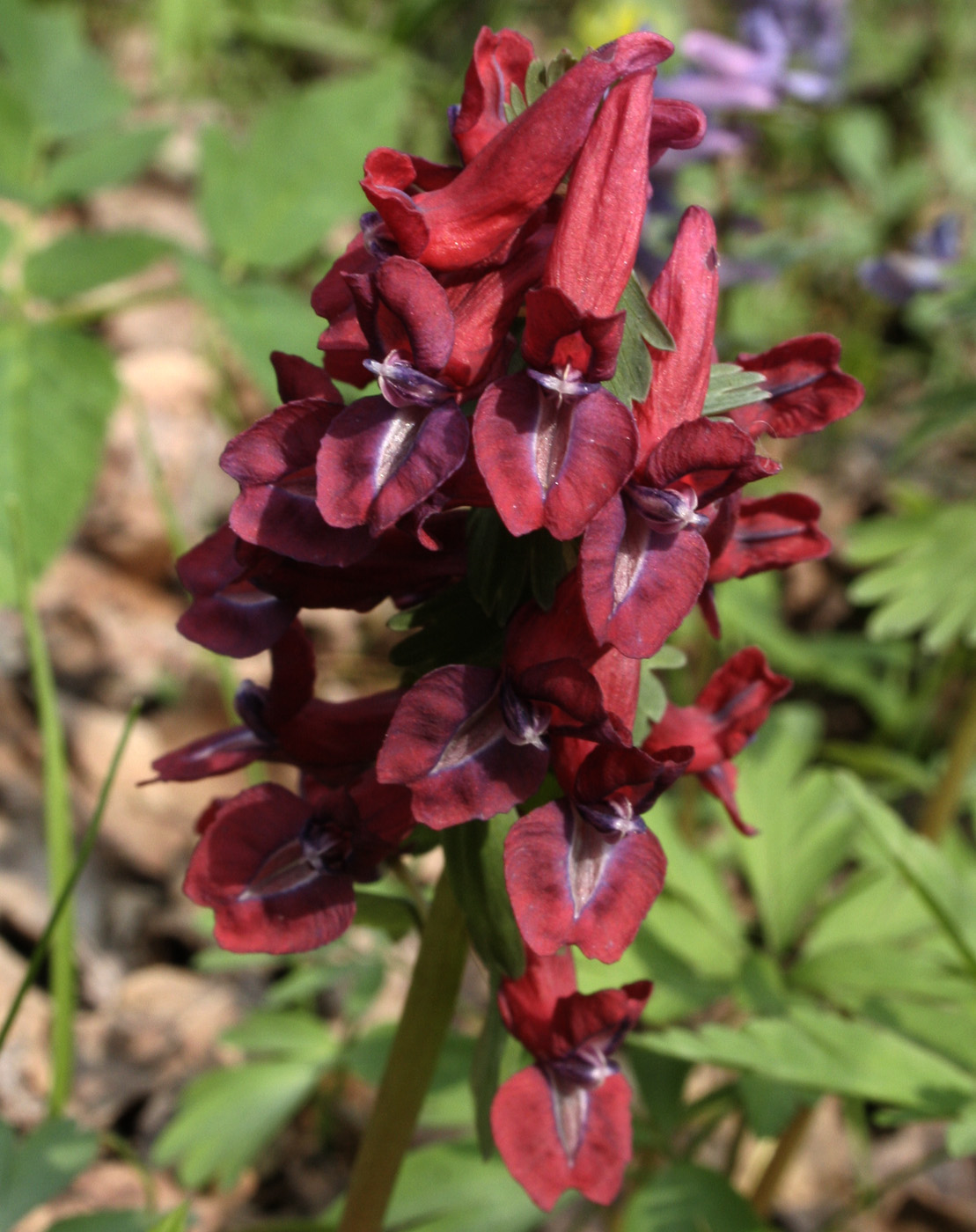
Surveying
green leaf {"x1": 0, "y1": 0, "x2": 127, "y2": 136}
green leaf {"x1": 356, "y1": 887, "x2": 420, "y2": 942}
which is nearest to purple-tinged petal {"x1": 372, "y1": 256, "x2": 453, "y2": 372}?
green leaf {"x1": 356, "y1": 887, "x2": 420, "y2": 942}

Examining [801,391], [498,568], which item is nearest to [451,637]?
[498,568]

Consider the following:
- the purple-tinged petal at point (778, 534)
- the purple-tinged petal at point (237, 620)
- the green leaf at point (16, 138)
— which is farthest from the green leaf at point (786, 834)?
the green leaf at point (16, 138)

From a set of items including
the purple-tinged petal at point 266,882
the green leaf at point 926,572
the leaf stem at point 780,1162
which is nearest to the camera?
the purple-tinged petal at point 266,882

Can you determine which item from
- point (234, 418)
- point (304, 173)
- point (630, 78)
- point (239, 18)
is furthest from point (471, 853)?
point (239, 18)

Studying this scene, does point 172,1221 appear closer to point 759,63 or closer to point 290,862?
point 290,862

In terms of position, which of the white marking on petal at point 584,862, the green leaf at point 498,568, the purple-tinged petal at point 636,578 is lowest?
the white marking on petal at point 584,862

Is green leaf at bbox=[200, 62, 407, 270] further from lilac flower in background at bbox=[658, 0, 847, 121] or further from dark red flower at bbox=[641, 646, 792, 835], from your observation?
dark red flower at bbox=[641, 646, 792, 835]

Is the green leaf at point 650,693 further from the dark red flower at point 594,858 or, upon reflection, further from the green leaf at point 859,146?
the green leaf at point 859,146
